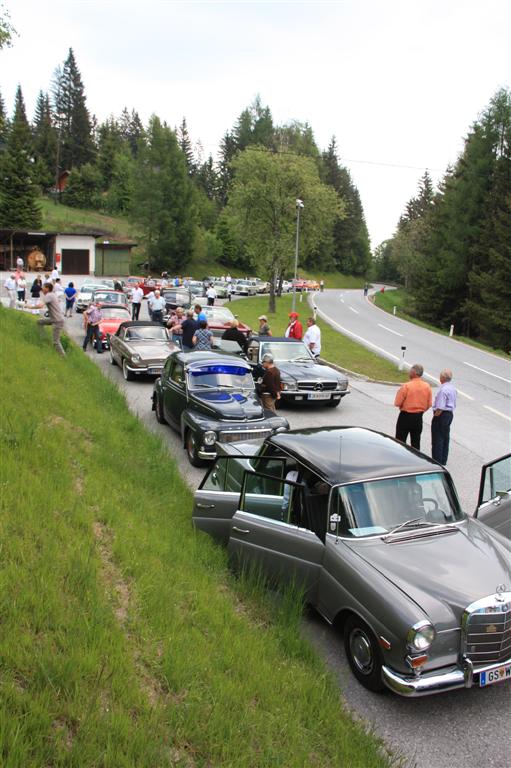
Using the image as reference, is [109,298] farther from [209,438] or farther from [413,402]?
[413,402]

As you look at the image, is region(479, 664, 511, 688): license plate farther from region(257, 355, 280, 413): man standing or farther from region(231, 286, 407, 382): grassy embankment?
region(231, 286, 407, 382): grassy embankment

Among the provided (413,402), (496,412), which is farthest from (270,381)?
(496,412)

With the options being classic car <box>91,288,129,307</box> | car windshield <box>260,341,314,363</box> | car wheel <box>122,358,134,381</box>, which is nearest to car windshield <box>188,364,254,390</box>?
car windshield <box>260,341,314,363</box>

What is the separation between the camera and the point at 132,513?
20.4 ft

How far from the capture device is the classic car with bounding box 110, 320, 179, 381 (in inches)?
628

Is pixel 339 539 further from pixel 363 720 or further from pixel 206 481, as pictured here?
pixel 206 481

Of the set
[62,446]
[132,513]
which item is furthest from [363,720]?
[62,446]

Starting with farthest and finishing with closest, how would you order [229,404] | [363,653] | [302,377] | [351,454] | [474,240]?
1. [474,240]
2. [302,377]
3. [229,404]
4. [351,454]
5. [363,653]

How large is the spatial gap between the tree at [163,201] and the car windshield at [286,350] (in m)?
62.6

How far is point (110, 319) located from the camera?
21.5 metres

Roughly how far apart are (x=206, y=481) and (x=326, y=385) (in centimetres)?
763

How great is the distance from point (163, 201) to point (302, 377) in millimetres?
66984

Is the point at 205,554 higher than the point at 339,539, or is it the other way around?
the point at 339,539

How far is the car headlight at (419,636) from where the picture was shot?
4180 mm
